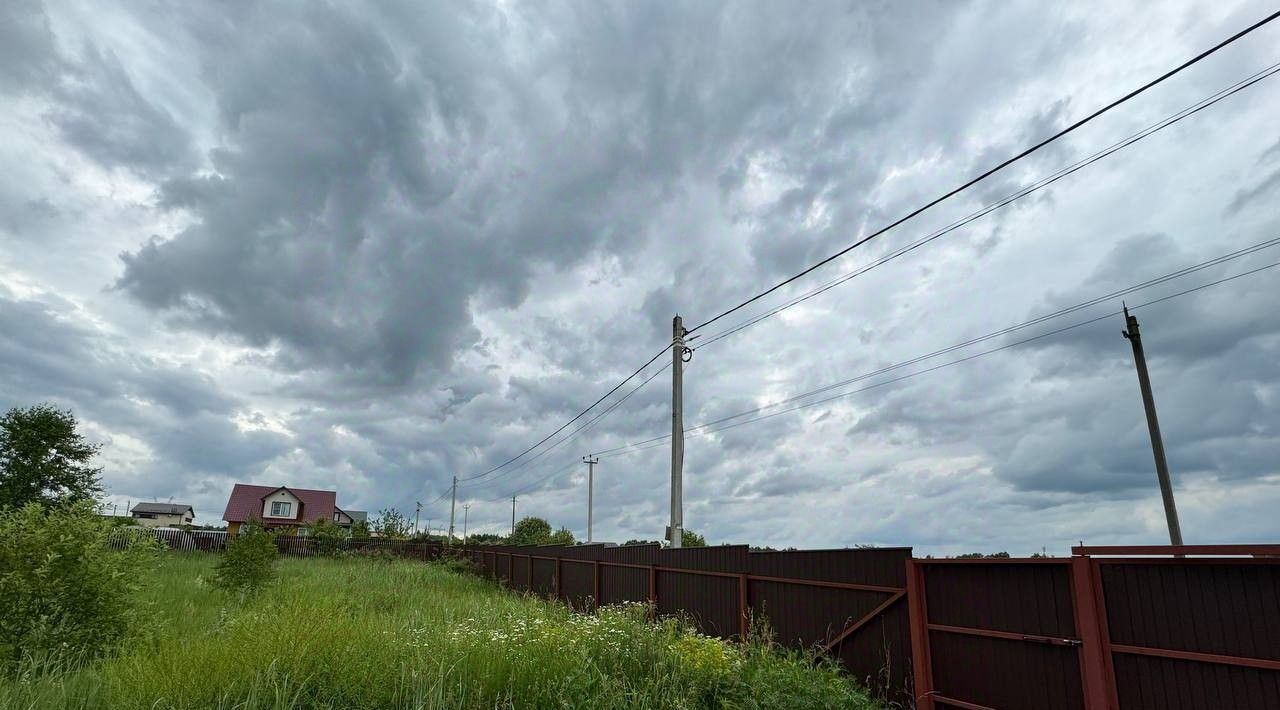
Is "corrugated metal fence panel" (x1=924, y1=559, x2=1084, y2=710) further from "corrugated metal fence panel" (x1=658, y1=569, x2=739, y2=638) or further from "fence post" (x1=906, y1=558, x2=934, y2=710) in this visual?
"corrugated metal fence panel" (x1=658, y1=569, x2=739, y2=638)

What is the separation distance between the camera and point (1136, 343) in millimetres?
16594

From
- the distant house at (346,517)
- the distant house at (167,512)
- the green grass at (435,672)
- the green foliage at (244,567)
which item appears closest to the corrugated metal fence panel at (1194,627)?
the green grass at (435,672)

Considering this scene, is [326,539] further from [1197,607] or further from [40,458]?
[1197,607]

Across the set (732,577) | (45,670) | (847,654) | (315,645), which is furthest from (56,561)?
(847,654)

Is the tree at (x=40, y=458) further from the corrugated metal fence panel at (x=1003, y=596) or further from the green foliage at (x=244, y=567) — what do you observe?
the corrugated metal fence panel at (x=1003, y=596)

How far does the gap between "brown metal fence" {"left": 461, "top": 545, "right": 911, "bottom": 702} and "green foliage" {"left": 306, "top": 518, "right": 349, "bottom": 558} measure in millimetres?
29433

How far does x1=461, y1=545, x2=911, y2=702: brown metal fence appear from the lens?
7.16m

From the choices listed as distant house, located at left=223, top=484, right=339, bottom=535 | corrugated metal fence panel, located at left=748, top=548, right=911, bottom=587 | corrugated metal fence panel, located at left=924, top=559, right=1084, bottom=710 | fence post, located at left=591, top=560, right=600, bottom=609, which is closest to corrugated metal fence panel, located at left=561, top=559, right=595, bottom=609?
fence post, located at left=591, top=560, right=600, bottom=609

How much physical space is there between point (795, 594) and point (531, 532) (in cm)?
4254

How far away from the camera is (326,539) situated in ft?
127

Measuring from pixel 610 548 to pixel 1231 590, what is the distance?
1167 centimetres

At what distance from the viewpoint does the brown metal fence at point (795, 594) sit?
716cm

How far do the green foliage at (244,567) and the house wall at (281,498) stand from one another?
1874 inches

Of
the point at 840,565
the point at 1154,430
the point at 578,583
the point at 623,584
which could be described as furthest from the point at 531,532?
the point at 840,565
